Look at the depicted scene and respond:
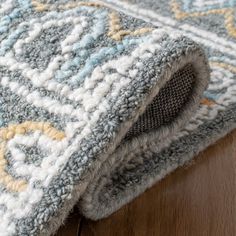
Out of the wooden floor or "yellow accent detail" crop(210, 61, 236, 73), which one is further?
"yellow accent detail" crop(210, 61, 236, 73)

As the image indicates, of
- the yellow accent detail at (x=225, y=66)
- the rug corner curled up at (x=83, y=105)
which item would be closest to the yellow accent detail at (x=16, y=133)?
the rug corner curled up at (x=83, y=105)

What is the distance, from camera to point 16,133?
15.3 inches

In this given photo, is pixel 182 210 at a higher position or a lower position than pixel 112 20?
lower

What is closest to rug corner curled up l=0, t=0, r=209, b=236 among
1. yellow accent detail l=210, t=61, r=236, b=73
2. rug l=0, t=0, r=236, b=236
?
rug l=0, t=0, r=236, b=236

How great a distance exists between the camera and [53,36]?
417mm

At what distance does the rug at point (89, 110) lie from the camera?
1.15ft

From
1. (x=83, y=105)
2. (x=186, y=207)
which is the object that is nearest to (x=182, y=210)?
(x=186, y=207)

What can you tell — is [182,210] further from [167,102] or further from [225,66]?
[225,66]

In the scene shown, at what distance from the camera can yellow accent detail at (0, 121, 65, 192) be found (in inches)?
14.3

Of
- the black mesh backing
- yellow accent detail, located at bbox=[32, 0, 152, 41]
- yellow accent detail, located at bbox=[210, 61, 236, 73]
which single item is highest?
yellow accent detail, located at bbox=[32, 0, 152, 41]

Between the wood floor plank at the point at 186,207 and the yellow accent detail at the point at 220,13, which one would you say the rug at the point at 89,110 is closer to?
the wood floor plank at the point at 186,207

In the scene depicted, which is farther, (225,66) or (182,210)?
(225,66)

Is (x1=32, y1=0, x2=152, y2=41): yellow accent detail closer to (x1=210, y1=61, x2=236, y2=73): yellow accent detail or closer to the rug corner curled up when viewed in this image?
the rug corner curled up

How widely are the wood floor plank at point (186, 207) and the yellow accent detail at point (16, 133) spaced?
2.3 inches
